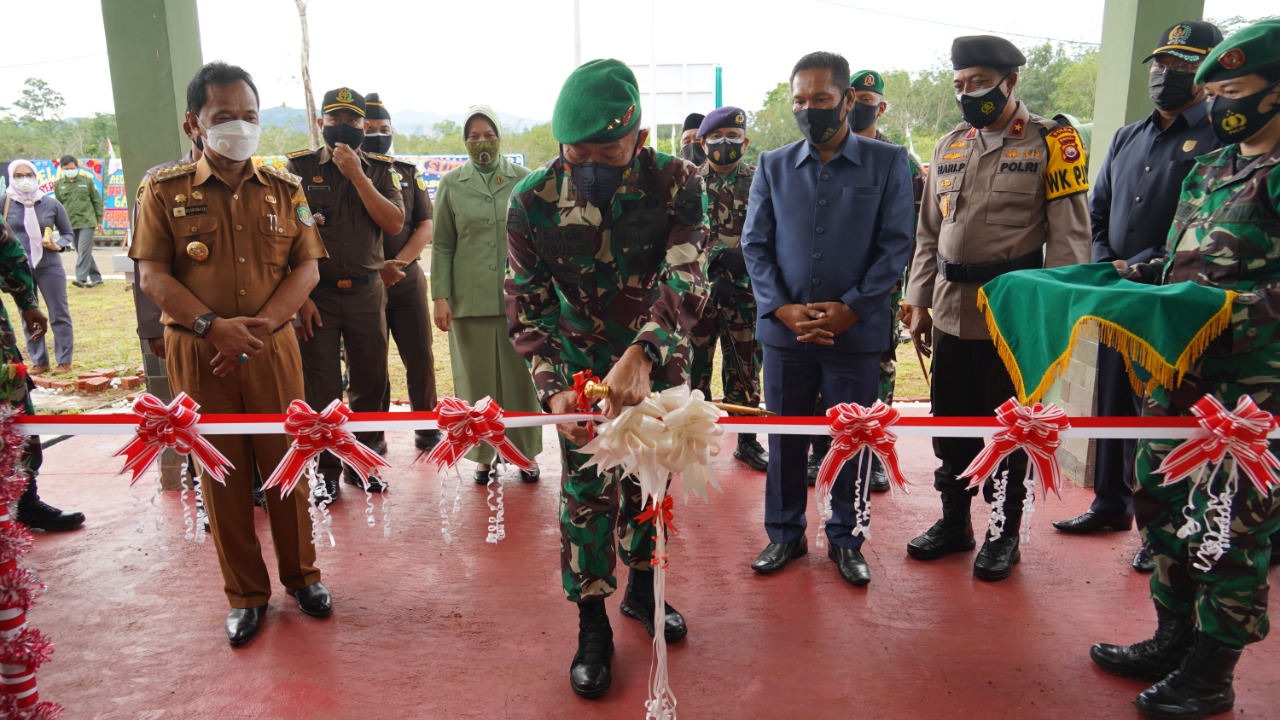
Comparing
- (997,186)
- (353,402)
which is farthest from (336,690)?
(997,186)

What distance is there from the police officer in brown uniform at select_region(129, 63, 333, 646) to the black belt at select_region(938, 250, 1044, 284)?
111 inches

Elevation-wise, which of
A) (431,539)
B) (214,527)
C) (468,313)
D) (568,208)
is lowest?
(431,539)

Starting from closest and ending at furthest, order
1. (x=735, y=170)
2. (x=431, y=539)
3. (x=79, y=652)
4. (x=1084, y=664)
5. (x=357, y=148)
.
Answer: (x=1084, y=664), (x=79, y=652), (x=431, y=539), (x=357, y=148), (x=735, y=170)

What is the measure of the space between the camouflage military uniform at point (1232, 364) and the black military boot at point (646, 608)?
5.51 feet

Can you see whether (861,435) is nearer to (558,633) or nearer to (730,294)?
(558,633)

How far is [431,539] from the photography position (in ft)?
13.6

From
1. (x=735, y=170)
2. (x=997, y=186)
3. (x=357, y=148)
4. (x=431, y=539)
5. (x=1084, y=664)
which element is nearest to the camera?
(x=1084, y=664)

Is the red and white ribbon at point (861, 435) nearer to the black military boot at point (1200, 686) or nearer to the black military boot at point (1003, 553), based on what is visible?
the black military boot at point (1200, 686)

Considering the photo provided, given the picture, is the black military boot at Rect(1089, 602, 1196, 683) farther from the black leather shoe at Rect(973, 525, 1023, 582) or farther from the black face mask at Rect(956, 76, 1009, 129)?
the black face mask at Rect(956, 76, 1009, 129)

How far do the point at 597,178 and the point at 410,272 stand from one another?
2736 mm

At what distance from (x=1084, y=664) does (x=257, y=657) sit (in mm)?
3079

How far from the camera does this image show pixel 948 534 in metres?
3.79

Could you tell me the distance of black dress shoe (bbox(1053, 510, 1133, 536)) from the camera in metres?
4.02

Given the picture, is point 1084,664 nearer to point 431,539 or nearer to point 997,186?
point 997,186
